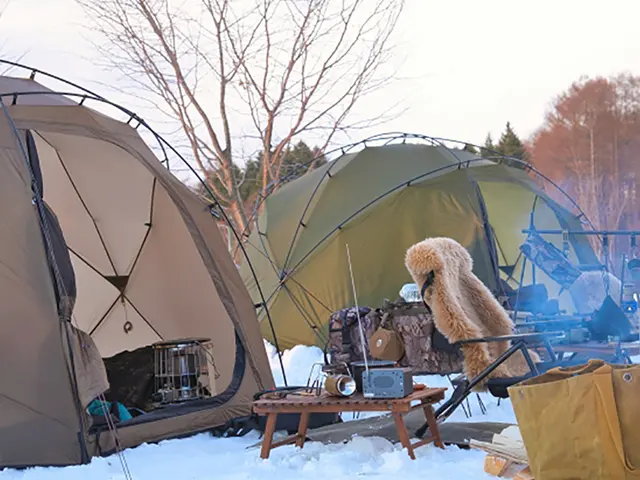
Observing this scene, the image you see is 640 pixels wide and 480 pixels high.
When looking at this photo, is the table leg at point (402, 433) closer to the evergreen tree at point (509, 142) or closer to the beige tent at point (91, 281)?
the beige tent at point (91, 281)

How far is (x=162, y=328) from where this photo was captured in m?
6.56

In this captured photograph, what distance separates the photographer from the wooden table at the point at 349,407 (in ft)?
12.0

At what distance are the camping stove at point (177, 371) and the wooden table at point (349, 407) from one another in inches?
61.3

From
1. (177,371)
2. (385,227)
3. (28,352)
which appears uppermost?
(385,227)

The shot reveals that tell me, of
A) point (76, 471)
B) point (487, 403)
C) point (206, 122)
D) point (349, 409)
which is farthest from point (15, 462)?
point (206, 122)

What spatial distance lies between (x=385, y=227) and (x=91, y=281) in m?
3.05

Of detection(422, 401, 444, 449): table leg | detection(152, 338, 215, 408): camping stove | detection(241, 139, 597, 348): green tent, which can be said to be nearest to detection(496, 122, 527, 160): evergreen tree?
detection(241, 139, 597, 348): green tent

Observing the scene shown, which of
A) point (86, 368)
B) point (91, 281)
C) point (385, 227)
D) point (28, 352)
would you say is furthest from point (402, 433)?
point (385, 227)

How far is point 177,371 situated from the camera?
552 centimetres

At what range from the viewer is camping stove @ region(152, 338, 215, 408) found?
216 inches

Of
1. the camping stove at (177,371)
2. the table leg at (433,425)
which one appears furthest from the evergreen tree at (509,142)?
the table leg at (433,425)

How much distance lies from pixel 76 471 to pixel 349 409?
54.4 inches

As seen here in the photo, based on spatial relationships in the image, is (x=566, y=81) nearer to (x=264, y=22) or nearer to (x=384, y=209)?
(x=264, y=22)

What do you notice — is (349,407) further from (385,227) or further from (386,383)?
(385,227)
